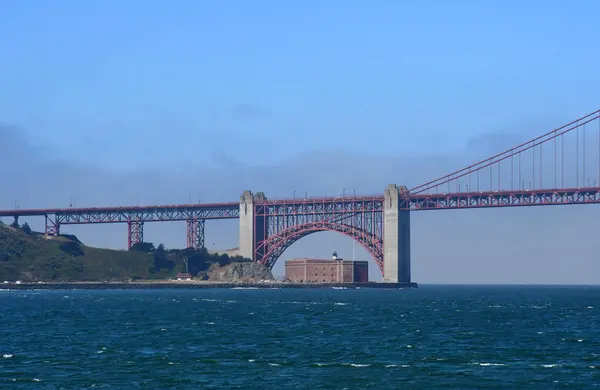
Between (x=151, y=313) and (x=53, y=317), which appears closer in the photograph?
(x=53, y=317)

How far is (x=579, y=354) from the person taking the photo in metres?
70.2

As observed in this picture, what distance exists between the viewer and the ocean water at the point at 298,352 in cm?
5684

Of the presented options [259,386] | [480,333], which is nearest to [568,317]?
[480,333]

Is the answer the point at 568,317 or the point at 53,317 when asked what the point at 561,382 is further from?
the point at 53,317

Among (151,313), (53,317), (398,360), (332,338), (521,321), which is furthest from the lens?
(151,313)

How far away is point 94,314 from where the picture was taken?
12200 cm

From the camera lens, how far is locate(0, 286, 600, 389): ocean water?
56844mm

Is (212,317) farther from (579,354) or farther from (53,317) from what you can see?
(579,354)

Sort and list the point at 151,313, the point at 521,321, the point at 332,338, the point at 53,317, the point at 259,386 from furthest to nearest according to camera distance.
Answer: the point at 151,313
the point at 53,317
the point at 521,321
the point at 332,338
the point at 259,386

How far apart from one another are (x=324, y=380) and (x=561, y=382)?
482 inches

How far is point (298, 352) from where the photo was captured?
7156 centimetres

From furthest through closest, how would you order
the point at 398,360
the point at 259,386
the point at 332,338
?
the point at 332,338, the point at 398,360, the point at 259,386

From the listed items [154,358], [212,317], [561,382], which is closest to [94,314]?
[212,317]

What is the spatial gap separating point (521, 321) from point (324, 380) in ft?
182
